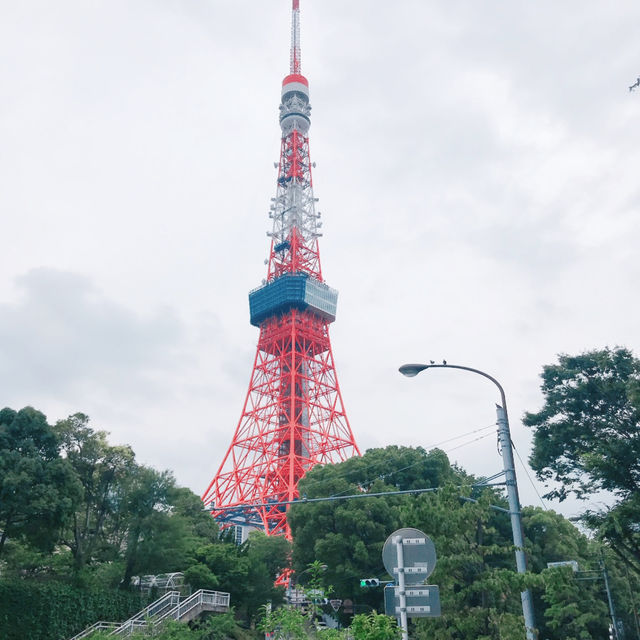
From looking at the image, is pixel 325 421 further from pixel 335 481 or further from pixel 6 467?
pixel 6 467

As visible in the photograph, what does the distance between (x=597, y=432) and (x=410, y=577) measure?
19.5 meters

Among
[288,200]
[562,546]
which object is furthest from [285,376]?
[562,546]

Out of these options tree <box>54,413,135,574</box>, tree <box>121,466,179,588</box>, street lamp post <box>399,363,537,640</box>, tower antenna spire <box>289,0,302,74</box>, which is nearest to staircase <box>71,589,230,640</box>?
tree <box>121,466,179,588</box>

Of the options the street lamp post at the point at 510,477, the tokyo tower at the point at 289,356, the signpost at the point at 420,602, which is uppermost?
the tokyo tower at the point at 289,356

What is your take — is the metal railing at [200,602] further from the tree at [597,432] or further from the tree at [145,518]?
the tree at [597,432]

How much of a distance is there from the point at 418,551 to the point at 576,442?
→ 65.6 feet

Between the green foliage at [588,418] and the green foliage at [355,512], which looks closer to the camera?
the green foliage at [588,418]

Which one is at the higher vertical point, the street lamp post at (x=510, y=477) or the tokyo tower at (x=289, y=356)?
the tokyo tower at (x=289, y=356)

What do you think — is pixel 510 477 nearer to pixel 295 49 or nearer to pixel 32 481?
pixel 32 481

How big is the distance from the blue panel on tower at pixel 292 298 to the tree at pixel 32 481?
4281cm

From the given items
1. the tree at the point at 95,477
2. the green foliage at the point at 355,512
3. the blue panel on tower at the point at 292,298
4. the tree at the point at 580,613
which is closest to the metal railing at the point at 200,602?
the tree at the point at 95,477

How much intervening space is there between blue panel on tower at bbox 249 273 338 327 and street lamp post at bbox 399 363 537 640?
182ft

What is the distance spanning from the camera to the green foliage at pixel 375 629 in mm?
7754

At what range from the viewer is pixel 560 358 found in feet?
84.7
